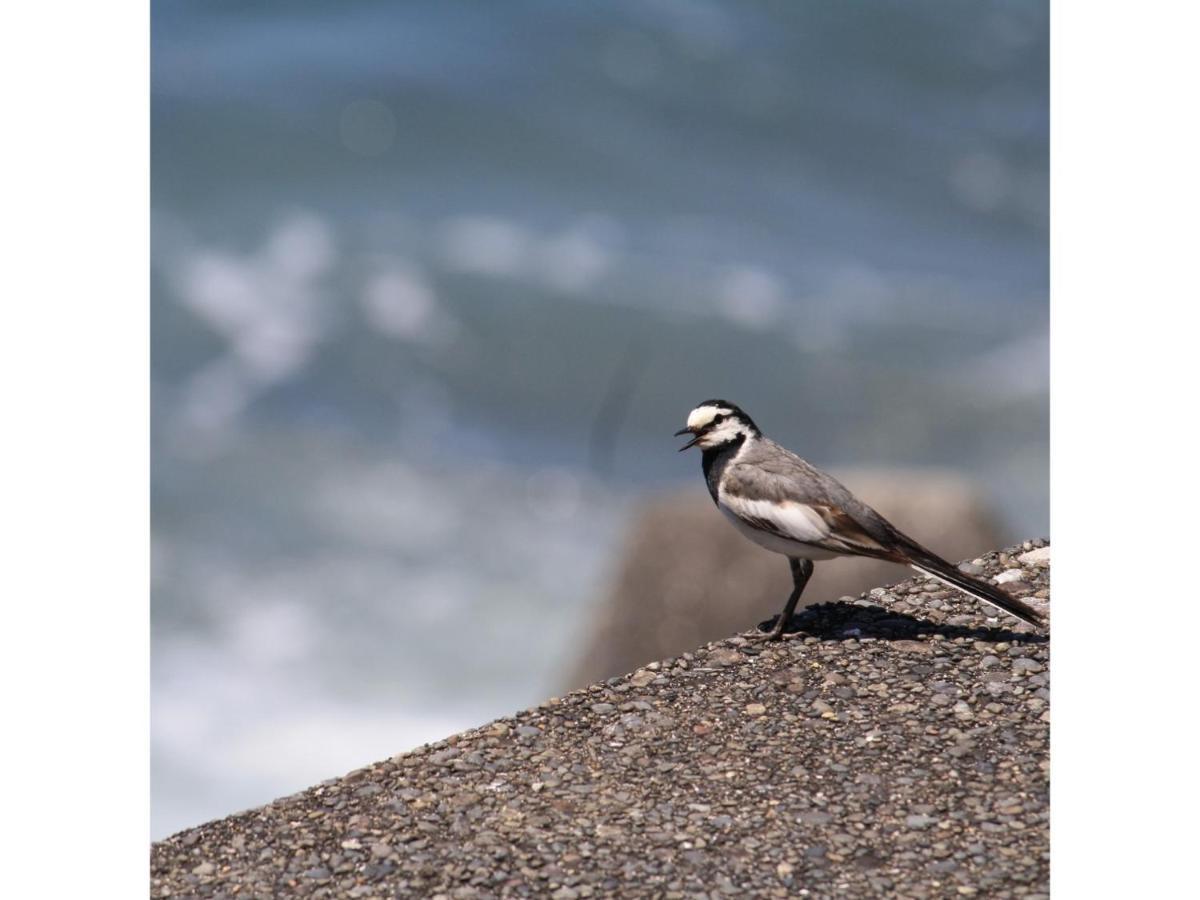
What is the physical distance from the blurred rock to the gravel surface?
13.1 feet

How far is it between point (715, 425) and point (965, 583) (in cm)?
153

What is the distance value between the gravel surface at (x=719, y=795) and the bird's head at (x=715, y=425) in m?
1.11

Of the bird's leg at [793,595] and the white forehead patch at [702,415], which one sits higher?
the white forehead patch at [702,415]

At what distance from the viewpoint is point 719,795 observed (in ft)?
20.7

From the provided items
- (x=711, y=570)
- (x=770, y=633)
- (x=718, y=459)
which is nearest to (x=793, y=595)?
(x=770, y=633)

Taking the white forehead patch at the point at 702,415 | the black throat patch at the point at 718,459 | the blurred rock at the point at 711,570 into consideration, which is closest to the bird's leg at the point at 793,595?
the black throat patch at the point at 718,459

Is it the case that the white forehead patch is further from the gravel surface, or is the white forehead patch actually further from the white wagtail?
the gravel surface

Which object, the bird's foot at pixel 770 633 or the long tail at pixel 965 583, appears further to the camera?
the bird's foot at pixel 770 633

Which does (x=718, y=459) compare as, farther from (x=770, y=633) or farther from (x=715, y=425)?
(x=770, y=633)

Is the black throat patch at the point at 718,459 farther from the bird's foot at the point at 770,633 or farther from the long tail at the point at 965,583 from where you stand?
the long tail at the point at 965,583

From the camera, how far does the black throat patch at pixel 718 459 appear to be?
7.95 meters

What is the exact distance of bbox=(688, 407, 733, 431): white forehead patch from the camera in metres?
7.96

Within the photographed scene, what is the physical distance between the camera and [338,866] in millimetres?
5984
